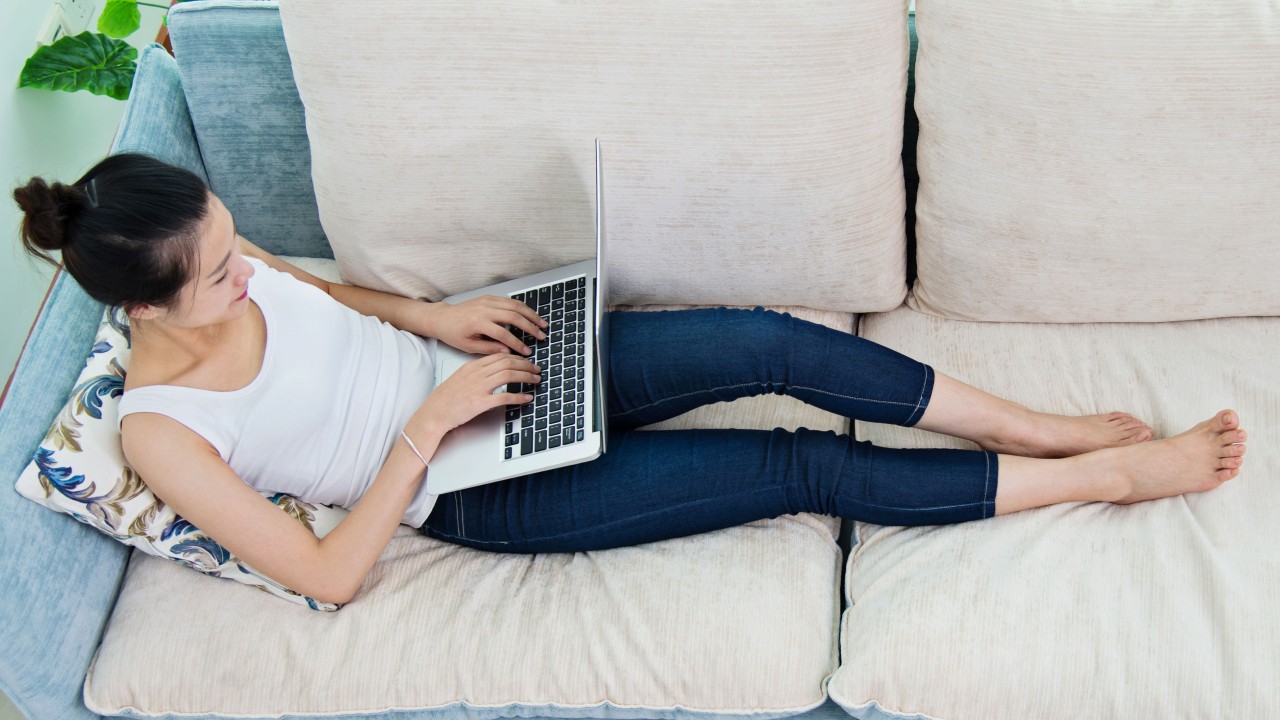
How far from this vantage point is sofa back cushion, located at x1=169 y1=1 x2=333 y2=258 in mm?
1459

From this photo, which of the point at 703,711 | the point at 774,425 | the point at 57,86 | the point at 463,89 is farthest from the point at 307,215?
the point at 703,711

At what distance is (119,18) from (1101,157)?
180 cm

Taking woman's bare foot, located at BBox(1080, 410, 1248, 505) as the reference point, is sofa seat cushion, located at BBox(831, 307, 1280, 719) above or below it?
below

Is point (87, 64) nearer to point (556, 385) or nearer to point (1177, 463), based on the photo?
point (556, 385)

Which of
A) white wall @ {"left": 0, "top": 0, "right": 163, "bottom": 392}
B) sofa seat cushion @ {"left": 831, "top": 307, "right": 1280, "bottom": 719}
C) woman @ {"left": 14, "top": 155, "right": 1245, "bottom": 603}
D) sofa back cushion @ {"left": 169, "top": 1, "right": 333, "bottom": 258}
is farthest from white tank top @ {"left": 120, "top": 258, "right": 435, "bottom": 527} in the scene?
white wall @ {"left": 0, "top": 0, "right": 163, "bottom": 392}

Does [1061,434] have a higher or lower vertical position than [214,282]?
lower

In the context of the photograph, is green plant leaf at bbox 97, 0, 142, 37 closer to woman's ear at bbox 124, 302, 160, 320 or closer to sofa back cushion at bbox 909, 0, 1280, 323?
woman's ear at bbox 124, 302, 160, 320

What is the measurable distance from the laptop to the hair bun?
500 millimetres

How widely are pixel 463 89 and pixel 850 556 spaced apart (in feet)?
2.71

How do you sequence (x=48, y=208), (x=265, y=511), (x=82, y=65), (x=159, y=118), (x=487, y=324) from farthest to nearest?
(x=82, y=65) → (x=159, y=118) → (x=487, y=324) → (x=265, y=511) → (x=48, y=208)

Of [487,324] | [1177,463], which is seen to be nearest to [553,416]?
[487,324]

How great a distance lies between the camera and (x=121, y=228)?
1.02 meters

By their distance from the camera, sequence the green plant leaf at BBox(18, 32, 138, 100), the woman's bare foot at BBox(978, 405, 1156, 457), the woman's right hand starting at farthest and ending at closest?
the green plant leaf at BBox(18, 32, 138, 100)
the woman's bare foot at BBox(978, 405, 1156, 457)
the woman's right hand

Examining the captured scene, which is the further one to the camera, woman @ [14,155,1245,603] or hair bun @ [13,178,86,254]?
woman @ [14,155,1245,603]
